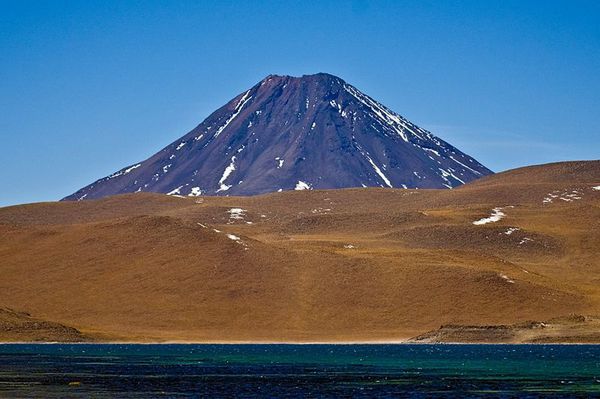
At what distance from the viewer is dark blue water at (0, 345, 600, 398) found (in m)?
57.6

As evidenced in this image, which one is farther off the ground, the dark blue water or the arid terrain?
the arid terrain

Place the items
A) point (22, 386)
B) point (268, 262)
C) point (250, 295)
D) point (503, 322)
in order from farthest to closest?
point (268, 262)
point (250, 295)
point (503, 322)
point (22, 386)

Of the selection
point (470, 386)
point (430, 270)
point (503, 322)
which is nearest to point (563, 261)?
point (430, 270)

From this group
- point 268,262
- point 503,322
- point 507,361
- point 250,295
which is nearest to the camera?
point 507,361

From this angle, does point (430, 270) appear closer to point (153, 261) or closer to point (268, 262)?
point (268, 262)

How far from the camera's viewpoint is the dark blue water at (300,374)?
57.6m

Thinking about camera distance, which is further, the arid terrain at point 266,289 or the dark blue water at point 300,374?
the arid terrain at point 266,289

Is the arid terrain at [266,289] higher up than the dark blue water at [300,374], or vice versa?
the arid terrain at [266,289]

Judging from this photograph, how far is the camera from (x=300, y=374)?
72.4m

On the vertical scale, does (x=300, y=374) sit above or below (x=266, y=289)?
below

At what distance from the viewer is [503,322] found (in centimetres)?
13525

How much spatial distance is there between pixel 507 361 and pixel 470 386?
92.2 ft

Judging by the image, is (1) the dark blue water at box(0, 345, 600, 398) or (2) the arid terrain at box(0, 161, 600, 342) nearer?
(1) the dark blue water at box(0, 345, 600, 398)

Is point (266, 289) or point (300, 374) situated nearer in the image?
point (300, 374)
